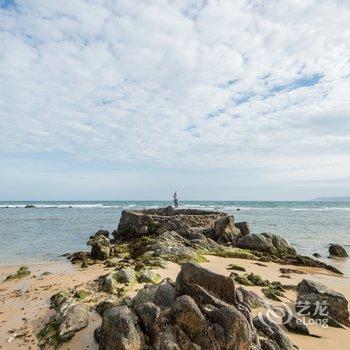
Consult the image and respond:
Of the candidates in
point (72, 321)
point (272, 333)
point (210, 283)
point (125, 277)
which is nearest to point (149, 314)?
point (210, 283)

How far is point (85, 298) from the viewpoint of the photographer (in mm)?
9117

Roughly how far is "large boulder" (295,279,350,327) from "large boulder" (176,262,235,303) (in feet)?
9.21

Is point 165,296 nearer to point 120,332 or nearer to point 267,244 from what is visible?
point 120,332

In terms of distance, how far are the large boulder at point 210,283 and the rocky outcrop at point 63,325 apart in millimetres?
2266

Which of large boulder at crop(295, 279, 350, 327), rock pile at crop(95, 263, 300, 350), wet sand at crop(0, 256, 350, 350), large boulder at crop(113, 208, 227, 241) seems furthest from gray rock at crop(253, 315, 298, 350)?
large boulder at crop(113, 208, 227, 241)

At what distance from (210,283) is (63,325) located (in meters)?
3.17

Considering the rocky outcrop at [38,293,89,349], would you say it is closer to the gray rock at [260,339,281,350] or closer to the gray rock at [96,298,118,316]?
the gray rock at [96,298,118,316]

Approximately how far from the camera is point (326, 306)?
Answer: 8281 millimetres

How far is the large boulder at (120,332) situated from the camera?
18.9ft

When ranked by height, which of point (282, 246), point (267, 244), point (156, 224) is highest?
point (156, 224)

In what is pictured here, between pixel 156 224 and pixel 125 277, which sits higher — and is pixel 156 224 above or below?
above

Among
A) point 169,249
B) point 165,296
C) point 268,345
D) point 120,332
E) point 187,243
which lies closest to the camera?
point 120,332

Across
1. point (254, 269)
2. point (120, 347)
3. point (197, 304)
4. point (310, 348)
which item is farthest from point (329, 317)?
point (254, 269)

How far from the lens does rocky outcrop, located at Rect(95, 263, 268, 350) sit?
18.1 ft
